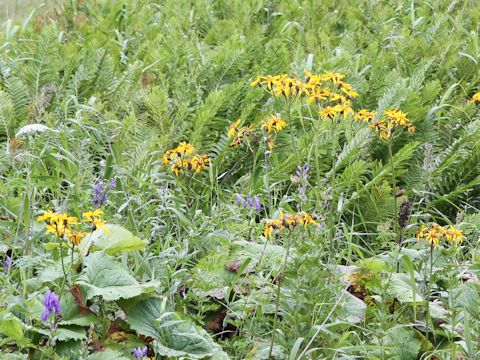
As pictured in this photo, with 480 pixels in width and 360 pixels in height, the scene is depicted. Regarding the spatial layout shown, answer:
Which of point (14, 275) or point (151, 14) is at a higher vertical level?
point (14, 275)

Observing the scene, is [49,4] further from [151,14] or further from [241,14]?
[241,14]

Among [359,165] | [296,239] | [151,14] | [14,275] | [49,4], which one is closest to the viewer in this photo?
[296,239]

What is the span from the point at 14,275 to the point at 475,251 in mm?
1658

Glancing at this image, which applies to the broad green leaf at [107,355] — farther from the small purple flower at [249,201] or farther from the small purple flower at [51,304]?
the small purple flower at [249,201]

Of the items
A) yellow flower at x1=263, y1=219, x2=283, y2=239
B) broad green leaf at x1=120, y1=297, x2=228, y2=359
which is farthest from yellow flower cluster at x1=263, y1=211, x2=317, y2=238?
broad green leaf at x1=120, y1=297, x2=228, y2=359

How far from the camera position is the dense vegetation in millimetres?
2590

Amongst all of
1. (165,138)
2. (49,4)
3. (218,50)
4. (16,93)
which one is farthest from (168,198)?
(49,4)

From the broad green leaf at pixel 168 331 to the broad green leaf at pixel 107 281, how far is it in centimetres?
6

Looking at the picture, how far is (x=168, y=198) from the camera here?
3.52 m

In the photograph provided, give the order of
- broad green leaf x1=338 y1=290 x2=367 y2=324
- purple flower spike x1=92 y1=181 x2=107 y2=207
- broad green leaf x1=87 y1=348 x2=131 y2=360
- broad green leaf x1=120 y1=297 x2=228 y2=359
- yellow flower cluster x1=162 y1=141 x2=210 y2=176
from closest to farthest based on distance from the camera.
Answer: broad green leaf x1=87 y1=348 x2=131 y2=360
broad green leaf x1=120 y1=297 x2=228 y2=359
broad green leaf x1=338 y1=290 x2=367 y2=324
purple flower spike x1=92 y1=181 x2=107 y2=207
yellow flower cluster x1=162 y1=141 x2=210 y2=176

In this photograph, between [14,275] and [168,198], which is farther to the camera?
[168,198]

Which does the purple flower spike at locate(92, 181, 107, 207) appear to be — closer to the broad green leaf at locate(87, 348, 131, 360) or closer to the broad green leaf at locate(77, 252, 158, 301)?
the broad green leaf at locate(77, 252, 158, 301)

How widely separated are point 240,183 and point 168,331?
161cm

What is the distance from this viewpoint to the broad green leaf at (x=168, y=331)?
252cm
